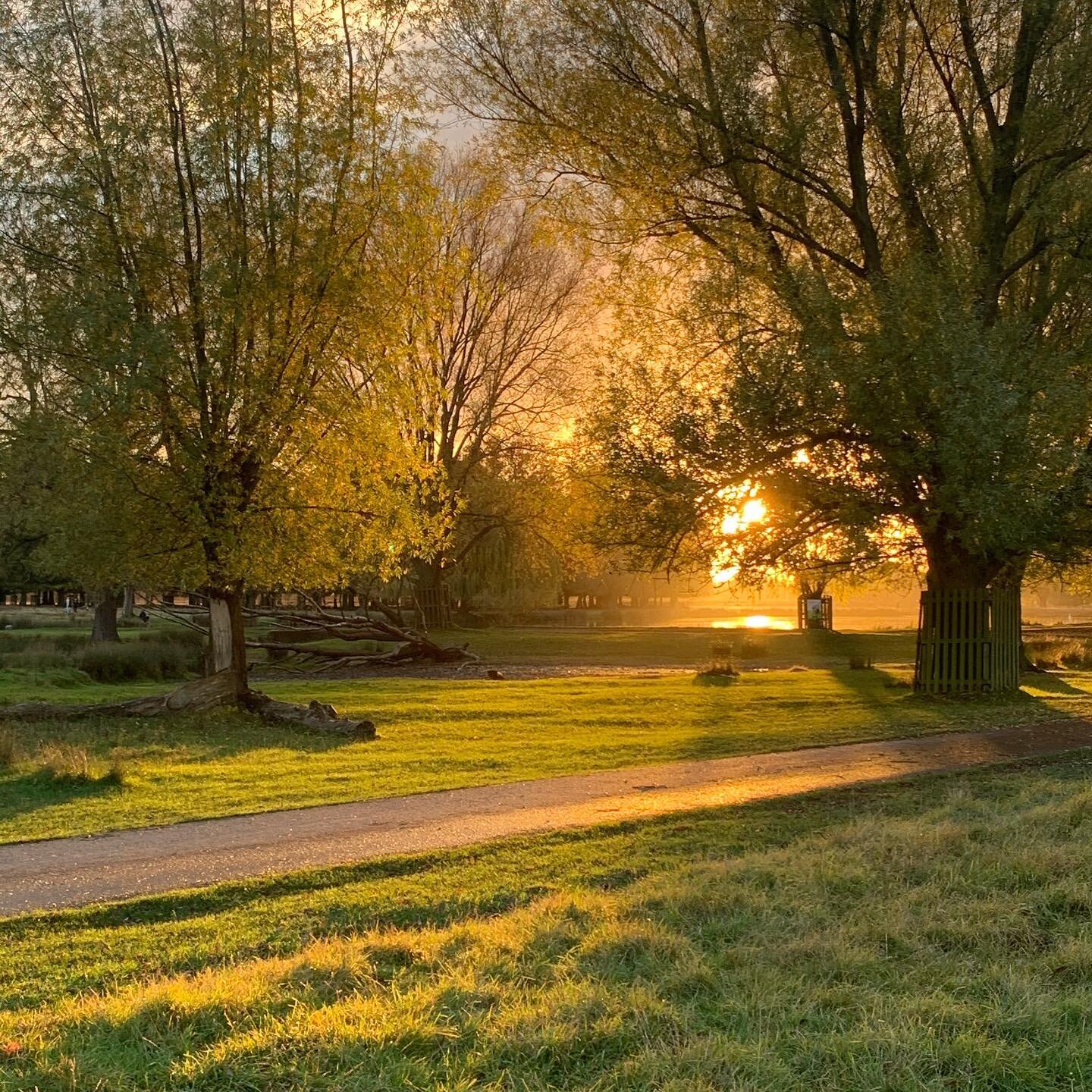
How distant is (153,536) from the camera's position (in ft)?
50.6

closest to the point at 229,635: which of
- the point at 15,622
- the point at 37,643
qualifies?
the point at 37,643

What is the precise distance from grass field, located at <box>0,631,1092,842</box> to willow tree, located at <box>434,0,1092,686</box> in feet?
10.7

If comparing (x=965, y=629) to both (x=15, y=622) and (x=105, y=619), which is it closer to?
(x=105, y=619)

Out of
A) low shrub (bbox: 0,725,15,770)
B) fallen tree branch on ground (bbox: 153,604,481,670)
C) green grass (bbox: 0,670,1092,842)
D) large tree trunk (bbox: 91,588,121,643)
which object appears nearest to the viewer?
green grass (bbox: 0,670,1092,842)

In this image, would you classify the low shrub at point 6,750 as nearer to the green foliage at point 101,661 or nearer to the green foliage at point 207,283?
the green foliage at point 207,283

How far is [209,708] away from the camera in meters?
16.7

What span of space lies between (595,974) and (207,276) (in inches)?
464

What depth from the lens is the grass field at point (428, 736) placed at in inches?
410

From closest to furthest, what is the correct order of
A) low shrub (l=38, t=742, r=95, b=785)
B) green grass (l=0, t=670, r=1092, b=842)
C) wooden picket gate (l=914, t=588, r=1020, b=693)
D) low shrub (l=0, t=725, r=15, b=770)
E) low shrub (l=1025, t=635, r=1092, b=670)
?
green grass (l=0, t=670, r=1092, b=842), low shrub (l=38, t=742, r=95, b=785), low shrub (l=0, t=725, r=15, b=770), wooden picket gate (l=914, t=588, r=1020, b=693), low shrub (l=1025, t=635, r=1092, b=670)

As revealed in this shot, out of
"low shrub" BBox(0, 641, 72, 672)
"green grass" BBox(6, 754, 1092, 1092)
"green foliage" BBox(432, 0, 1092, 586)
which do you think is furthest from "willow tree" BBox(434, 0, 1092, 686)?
"low shrub" BBox(0, 641, 72, 672)

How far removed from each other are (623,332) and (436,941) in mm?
15812

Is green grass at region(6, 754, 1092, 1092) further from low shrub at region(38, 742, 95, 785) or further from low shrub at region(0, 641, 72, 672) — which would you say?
low shrub at region(0, 641, 72, 672)

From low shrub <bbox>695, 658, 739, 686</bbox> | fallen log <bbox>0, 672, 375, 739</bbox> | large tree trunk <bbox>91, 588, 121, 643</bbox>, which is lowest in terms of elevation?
low shrub <bbox>695, 658, 739, 686</bbox>

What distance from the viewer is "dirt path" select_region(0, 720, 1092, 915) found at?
7.30 metres
